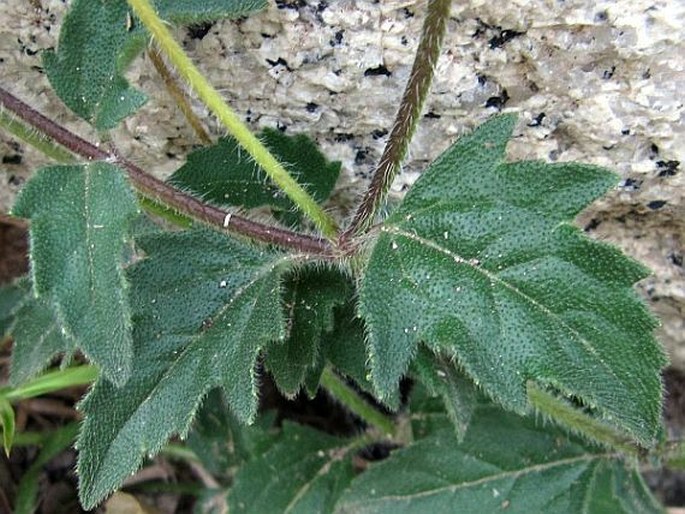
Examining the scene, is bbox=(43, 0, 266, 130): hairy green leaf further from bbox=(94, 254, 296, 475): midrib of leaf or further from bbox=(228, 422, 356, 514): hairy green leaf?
bbox=(228, 422, 356, 514): hairy green leaf

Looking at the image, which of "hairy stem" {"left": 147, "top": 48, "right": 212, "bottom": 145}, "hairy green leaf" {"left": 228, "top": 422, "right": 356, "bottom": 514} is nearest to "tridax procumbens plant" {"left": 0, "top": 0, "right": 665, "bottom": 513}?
"hairy stem" {"left": 147, "top": 48, "right": 212, "bottom": 145}

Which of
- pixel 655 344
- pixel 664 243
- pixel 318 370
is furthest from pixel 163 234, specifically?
pixel 664 243

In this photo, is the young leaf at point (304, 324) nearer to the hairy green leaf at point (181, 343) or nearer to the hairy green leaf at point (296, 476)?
the hairy green leaf at point (181, 343)

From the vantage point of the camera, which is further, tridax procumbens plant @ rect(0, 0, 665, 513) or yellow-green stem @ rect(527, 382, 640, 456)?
yellow-green stem @ rect(527, 382, 640, 456)

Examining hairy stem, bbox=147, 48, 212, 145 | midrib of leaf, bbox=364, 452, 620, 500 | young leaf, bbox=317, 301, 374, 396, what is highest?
hairy stem, bbox=147, 48, 212, 145

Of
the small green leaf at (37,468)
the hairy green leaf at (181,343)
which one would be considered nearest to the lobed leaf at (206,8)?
the hairy green leaf at (181,343)

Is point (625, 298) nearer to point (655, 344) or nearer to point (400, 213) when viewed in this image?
point (655, 344)
